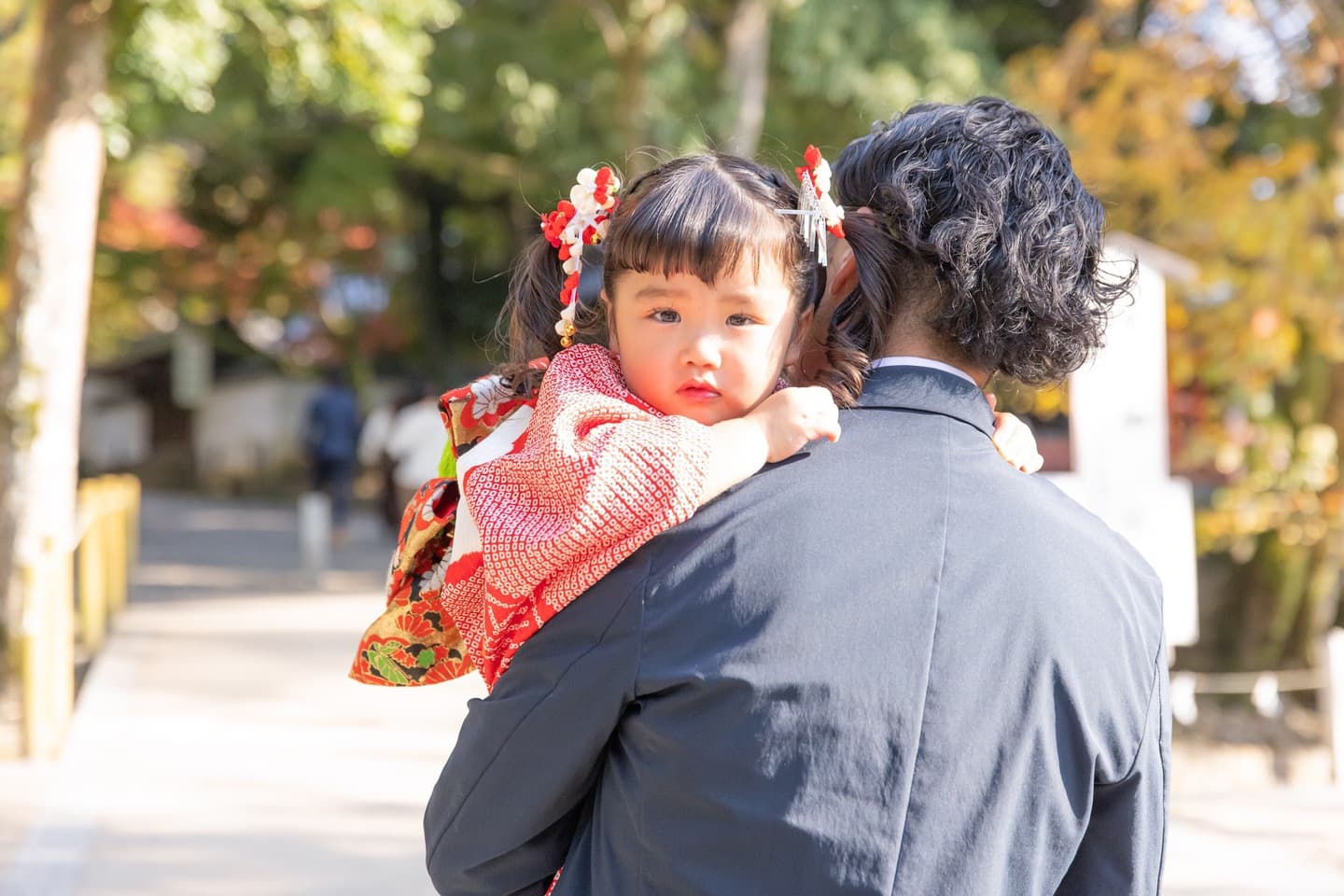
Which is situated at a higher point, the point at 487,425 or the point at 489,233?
the point at 489,233

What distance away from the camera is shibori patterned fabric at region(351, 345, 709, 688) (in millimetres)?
1487

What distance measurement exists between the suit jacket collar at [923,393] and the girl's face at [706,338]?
0.43ft

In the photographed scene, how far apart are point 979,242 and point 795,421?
266 millimetres

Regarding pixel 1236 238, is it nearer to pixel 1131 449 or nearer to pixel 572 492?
pixel 1131 449

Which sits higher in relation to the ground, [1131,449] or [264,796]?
[1131,449]

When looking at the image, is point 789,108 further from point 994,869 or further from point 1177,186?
point 994,869

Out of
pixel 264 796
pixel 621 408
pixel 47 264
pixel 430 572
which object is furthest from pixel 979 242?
pixel 47 264

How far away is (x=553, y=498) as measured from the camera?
156 cm

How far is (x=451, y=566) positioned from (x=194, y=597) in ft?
35.3

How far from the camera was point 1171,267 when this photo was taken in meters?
6.94

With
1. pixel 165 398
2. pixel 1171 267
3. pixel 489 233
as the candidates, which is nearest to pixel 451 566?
pixel 1171 267

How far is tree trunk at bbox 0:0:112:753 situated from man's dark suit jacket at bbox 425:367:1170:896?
709cm

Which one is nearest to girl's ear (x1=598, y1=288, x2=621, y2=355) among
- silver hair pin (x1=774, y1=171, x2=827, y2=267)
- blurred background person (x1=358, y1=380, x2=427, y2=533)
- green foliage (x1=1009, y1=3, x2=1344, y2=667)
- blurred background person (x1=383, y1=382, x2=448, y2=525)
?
silver hair pin (x1=774, y1=171, x2=827, y2=267)

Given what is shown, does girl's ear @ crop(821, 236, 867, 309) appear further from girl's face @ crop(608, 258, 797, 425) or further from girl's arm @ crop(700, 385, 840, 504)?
girl's arm @ crop(700, 385, 840, 504)
